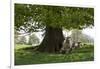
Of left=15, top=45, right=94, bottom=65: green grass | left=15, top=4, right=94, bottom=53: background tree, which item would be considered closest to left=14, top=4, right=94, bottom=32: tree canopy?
left=15, top=4, right=94, bottom=53: background tree

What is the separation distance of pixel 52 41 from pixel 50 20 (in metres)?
0.26

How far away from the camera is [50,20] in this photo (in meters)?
2.43

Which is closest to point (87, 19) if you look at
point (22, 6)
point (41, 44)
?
point (41, 44)

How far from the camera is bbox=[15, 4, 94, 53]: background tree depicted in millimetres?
2338

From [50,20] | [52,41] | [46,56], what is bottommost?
[46,56]

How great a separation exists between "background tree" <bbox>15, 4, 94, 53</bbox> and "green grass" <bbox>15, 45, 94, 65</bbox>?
0.28 ft

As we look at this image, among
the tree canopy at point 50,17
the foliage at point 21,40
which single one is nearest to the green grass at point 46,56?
the foliage at point 21,40

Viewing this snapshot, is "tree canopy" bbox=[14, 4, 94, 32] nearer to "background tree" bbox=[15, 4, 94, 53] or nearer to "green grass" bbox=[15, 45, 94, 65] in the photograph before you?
"background tree" bbox=[15, 4, 94, 53]

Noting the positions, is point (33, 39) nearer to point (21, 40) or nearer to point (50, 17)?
point (21, 40)

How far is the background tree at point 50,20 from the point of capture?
234cm

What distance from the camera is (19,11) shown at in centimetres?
232

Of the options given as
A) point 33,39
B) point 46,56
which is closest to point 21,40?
point 33,39

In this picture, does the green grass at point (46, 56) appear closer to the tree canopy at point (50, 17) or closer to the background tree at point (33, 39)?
the background tree at point (33, 39)

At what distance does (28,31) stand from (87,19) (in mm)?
805
